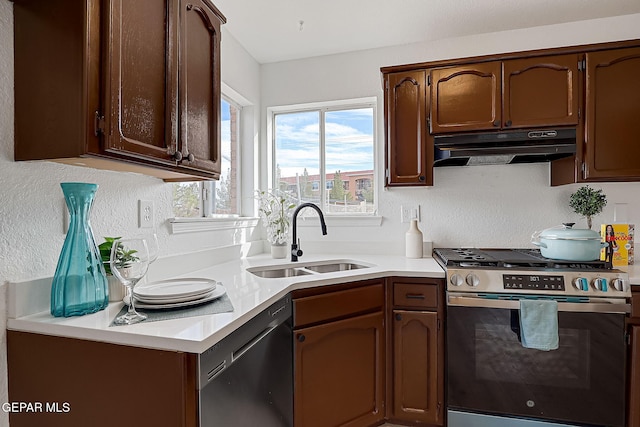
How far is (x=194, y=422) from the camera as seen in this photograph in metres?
0.87

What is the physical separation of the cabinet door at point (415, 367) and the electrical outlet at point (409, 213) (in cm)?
86

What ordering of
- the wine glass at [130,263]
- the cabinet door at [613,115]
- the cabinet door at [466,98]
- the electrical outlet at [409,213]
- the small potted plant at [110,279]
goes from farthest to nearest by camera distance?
the electrical outlet at [409,213] → the cabinet door at [466,98] → the cabinet door at [613,115] → the small potted plant at [110,279] → the wine glass at [130,263]

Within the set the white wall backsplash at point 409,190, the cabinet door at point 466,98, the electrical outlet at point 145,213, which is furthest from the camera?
the cabinet door at point 466,98

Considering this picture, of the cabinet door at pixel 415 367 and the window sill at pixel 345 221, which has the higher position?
the window sill at pixel 345 221

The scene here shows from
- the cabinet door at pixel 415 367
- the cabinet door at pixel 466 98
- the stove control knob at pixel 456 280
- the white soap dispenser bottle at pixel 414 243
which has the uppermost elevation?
the cabinet door at pixel 466 98

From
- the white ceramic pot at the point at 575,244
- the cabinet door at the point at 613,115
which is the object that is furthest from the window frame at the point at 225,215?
the cabinet door at the point at 613,115

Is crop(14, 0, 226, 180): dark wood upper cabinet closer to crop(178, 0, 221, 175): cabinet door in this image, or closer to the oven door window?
crop(178, 0, 221, 175): cabinet door

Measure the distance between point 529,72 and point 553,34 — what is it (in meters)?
0.60

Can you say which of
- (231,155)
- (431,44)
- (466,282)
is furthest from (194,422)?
(431,44)

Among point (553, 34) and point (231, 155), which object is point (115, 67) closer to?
point (231, 155)

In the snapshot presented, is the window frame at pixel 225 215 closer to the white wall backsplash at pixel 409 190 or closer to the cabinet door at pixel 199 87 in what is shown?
the white wall backsplash at pixel 409 190

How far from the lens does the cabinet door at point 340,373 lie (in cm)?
156

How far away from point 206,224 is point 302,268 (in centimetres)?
67

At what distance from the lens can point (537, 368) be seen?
1.63m
